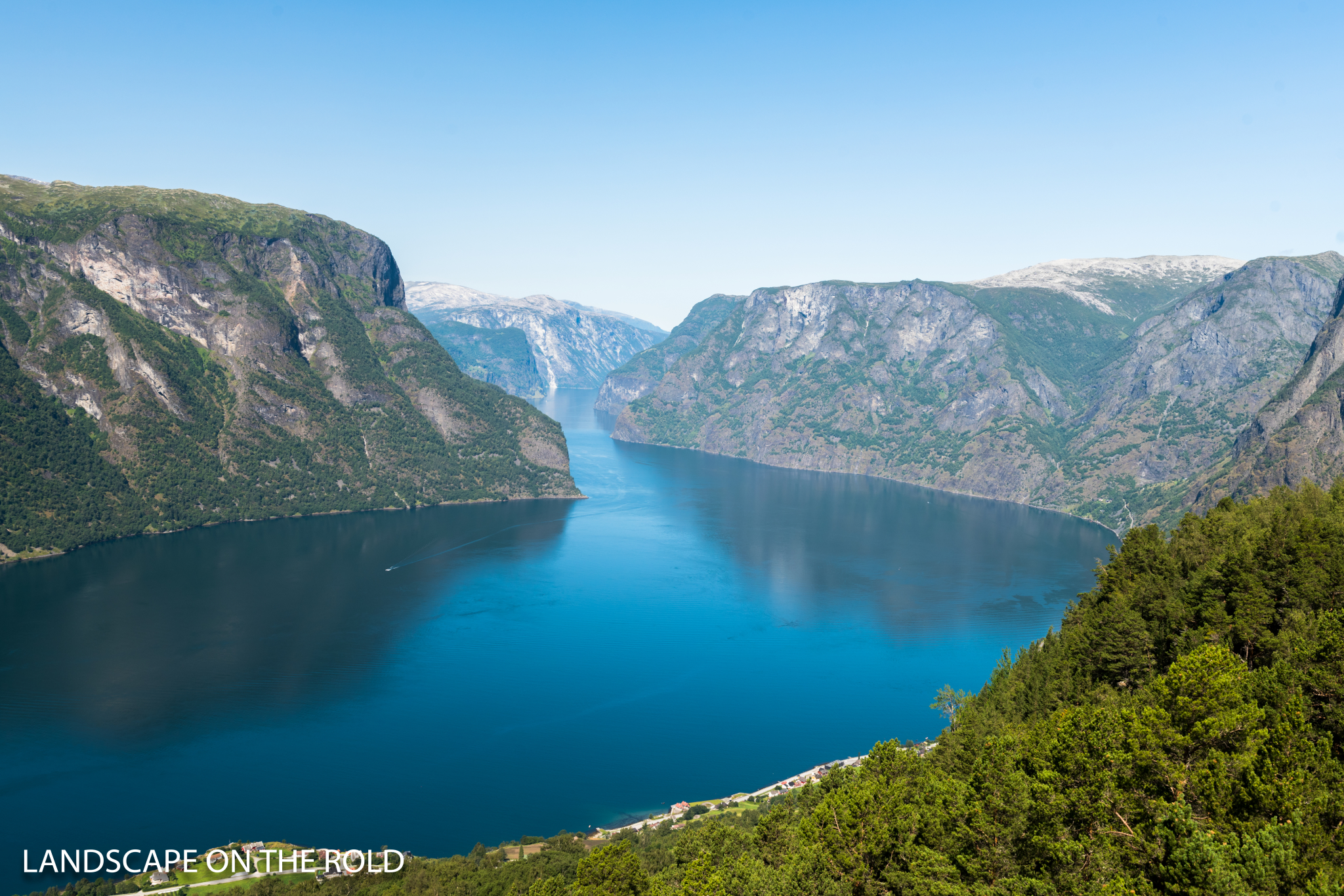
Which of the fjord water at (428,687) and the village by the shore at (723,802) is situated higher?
the village by the shore at (723,802)

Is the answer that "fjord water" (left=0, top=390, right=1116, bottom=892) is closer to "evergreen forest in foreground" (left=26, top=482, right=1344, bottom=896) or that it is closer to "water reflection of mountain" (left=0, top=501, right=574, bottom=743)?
"water reflection of mountain" (left=0, top=501, right=574, bottom=743)

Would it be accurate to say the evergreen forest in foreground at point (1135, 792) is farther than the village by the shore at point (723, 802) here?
No

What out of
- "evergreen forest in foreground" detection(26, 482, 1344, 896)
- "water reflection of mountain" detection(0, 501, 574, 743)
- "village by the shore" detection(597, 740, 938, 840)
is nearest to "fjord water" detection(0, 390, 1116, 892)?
"water reflection of mountain" detection(0, 501, 574, 743)

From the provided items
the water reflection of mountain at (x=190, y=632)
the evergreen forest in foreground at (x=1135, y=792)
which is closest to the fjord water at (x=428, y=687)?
the water reflection of mountain at (x=190, y=632)

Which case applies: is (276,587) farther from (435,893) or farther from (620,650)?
(435,893)

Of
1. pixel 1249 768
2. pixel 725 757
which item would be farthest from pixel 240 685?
pixel 1249 768

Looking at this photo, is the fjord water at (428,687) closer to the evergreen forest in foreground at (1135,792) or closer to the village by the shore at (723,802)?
the village by the shore at (723,802)
